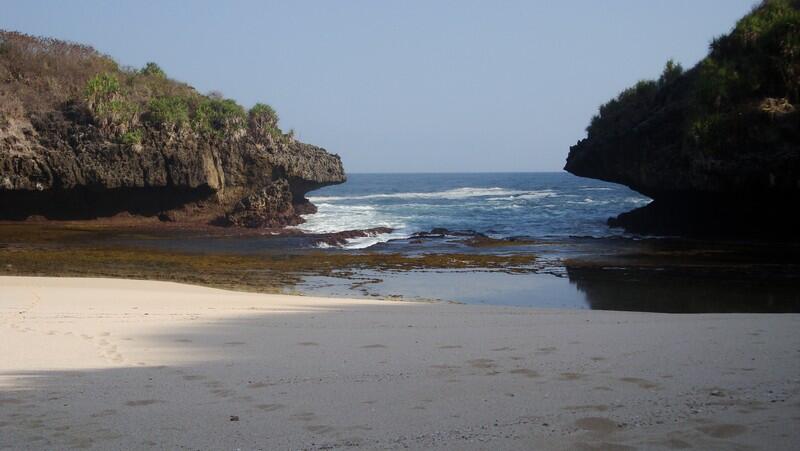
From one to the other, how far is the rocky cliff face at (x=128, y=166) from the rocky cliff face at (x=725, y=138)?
50.5 feet

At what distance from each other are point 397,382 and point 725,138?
1936 cm

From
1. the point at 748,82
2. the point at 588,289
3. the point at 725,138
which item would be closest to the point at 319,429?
the point at 588,289

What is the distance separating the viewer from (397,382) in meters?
5.48

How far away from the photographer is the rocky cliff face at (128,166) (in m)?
28.5

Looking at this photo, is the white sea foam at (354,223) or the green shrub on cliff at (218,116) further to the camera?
the green shrub on cliff at (218,116)

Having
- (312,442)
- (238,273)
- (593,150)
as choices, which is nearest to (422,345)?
(312,442)

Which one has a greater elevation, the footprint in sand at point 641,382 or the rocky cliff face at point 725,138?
the rocky cliff face at point 725,138

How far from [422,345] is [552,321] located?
259 centimetres

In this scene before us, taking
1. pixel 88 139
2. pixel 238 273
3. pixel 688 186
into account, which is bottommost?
pixel 238 273

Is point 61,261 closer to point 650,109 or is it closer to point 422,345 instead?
point 422,345

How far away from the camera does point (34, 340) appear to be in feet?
23.9

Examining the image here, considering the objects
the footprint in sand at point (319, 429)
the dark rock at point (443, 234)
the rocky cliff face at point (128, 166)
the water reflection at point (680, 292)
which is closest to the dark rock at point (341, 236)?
the dark rock at point (443, 234)

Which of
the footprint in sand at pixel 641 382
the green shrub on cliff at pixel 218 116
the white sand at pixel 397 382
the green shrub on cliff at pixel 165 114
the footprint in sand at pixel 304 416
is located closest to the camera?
the white sand at pixel 397 382

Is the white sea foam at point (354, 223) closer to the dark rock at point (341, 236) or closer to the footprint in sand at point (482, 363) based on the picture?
the dark rock at point (341, 236)
